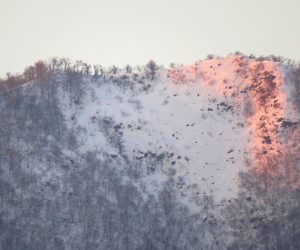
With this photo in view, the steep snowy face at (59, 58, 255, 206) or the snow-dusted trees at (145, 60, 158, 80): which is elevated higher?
the snow-dusted trees at (145, 60, 158, 80)

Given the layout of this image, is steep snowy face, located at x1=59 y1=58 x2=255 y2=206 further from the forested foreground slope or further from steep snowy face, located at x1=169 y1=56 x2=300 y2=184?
steep snowy face, located at x1=169 y1=56 x2=300 y2=184

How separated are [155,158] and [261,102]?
81.4 feet

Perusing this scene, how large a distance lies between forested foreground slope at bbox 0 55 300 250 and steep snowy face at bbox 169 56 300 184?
0.23 m

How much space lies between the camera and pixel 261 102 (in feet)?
296

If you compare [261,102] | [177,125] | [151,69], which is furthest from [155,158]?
[151,69]

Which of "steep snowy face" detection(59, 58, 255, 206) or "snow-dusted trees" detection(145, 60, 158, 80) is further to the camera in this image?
"snow-dusted trees" detection(145, 60, 158, 80)

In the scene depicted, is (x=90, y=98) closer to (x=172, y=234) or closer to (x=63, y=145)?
(x=63, y=145)

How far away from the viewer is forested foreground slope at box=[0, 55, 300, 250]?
224 ft

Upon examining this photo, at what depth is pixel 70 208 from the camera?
226 ft

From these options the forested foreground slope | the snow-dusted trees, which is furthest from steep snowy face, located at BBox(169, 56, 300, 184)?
the snow-dusted trees

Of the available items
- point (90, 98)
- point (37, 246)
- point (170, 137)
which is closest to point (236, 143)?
point (170, 137)

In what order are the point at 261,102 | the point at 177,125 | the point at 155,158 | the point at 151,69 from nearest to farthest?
the point at 155,158 → the point at 261,102 → the point at 177,125 → the point at 151,69

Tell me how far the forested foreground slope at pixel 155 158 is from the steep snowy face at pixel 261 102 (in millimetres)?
235

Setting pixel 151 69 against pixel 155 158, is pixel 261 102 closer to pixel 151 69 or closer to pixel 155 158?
pixel 155 158
